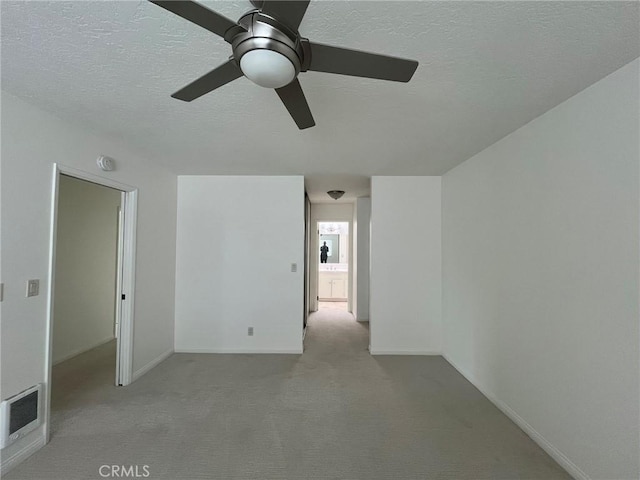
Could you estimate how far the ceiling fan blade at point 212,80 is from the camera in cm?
122

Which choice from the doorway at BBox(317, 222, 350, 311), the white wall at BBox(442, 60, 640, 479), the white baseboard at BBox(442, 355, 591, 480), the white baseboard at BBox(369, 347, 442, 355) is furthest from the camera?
the doorway at BBox(317, 222, 350, 311)

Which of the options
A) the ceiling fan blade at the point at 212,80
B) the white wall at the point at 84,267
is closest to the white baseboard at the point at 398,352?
the ceiling fan blade at the point at 212,80

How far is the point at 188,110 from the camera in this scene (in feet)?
7.00

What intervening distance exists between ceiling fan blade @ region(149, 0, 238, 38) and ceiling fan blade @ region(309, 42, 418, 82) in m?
0.31

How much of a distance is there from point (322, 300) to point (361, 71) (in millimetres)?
7171

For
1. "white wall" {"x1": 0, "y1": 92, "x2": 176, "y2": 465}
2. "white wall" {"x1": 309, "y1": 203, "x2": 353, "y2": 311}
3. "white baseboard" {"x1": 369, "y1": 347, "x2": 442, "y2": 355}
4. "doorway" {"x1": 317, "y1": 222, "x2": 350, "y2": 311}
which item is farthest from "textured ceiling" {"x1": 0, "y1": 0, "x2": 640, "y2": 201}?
"doorway" {"x1": 317, "y1": 222, "x2": 350, "y2": 311}

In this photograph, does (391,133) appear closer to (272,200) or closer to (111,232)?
(272,200)

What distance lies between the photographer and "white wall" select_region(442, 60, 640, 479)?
5.13ft

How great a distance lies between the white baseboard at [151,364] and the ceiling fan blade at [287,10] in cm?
352

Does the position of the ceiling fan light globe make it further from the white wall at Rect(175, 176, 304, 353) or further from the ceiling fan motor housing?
the white wall at Rect(175, 176, 304, 353)

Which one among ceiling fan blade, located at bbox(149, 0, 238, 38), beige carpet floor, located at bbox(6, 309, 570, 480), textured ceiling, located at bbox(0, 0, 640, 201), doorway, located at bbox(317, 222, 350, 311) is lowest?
beige carpet floor, located at bbox(6, 309, 570, 480)

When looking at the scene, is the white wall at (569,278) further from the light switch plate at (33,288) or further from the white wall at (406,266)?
the light switch plate at (33,288)

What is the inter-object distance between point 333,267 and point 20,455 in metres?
6.63

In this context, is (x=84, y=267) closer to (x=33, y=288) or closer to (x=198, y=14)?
(x=33, y=288)
